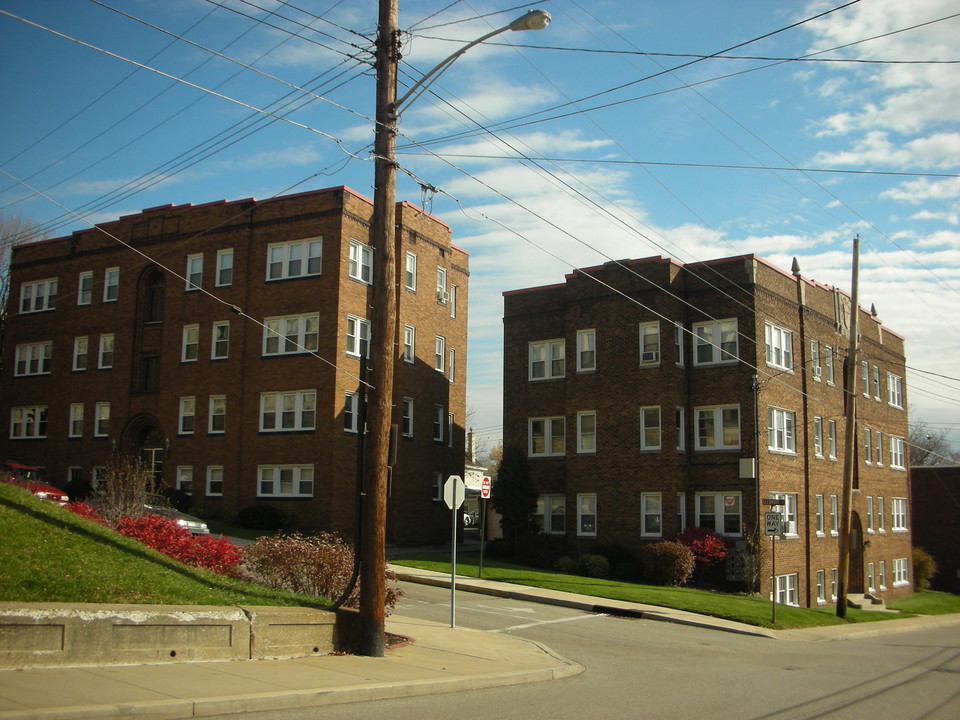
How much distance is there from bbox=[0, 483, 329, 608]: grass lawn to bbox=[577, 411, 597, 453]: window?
21818 mm

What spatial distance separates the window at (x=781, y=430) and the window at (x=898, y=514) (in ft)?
49.1

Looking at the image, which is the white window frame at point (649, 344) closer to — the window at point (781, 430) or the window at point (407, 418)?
the window at point (781, 430)

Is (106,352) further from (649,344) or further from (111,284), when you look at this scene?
(649,344)

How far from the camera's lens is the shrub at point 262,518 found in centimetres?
3416

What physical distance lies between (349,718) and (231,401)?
96.0ft

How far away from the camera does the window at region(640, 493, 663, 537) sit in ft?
109

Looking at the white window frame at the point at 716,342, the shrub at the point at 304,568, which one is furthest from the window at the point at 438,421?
the shrub at the point at 304,568

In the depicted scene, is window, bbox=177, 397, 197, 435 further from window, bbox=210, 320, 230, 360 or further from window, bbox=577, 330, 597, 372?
window, bbox=577, 330, 597, 372

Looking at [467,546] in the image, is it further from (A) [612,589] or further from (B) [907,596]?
(B) [907,596]

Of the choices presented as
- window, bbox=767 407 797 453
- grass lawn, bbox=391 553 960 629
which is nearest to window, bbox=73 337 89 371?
grass lawn, bbox=391 553 960 629

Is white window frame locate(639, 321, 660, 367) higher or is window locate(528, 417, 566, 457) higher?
white window frame locate(639, 321, 660, 367)

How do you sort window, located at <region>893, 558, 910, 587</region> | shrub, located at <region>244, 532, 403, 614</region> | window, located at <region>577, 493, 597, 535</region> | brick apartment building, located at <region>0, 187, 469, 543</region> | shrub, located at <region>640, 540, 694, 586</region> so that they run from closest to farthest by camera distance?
shrub, located at <region>244, 532, 403, 614</region> → shrub, located at <region>640, 540, 694, 586</region> → window, located at <region>577, 493, 597, 535</region> → brick apartment building, located at <region>0, 187, 469, 543</region> → window, located at <region>893, 558, 910, 587</region>

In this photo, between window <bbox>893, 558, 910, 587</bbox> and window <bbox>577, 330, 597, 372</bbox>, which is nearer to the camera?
window <bbox>577, 330, 597, 372</bbox>

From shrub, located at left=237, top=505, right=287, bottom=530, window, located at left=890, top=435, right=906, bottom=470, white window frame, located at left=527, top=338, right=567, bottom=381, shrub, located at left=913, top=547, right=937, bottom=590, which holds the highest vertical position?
white window frame, located at left=527, top=338, right=567, bottom=381
